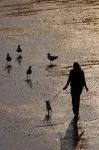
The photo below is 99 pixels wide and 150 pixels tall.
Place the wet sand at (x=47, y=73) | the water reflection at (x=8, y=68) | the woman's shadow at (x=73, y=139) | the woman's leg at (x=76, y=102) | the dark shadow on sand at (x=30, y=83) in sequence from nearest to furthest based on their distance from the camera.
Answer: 1. the woman's shadow at (x=73, y=139)
2. the wet sand at (x=47, y=73)
3. the woman's leg at (x=76, y=102)
4. the dark shadow on sand at (x=30, y=83)
5. the water reflection at (x=8, y=68)

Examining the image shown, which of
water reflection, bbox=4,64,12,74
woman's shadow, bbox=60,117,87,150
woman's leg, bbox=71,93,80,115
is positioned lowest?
woman's shadow, bbox=60,117,87,150

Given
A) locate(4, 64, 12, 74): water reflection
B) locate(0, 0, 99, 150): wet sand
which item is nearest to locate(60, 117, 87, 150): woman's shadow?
locate(0, 0, 99, 150): wet sand

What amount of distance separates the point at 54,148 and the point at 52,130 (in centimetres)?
122

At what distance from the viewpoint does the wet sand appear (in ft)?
43.5

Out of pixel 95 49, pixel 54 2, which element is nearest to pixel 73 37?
pixel 95 49

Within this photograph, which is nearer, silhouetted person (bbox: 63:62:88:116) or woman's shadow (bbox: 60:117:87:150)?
woman's shadow (bbox: 60:117:87:150)

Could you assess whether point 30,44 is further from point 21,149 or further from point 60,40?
point 21,149

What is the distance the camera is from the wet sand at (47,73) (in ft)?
43.5

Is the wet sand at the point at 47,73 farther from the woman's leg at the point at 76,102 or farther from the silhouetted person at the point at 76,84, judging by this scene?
the silhouetted person at the point at 76,84

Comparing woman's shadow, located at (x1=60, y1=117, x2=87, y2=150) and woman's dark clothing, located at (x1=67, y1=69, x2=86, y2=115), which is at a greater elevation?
woman's dark clothing, located at (x1=67, y1=69, x2=86, y2=115)

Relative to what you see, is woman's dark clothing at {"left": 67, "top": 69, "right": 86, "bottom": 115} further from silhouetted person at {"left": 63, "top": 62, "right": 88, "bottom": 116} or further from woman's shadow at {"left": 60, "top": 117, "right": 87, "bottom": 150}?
woman's shadow at {"left": 60, "top": 117, "right": 87, "bottom": 150}

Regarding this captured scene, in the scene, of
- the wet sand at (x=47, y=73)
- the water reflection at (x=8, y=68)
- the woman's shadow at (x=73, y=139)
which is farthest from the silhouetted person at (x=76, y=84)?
the water reflection at (x=8, y=68)

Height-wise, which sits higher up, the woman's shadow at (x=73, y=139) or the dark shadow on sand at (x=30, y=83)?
the dark shadow on sand at (x=30, y=83)

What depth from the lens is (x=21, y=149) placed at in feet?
41.0
